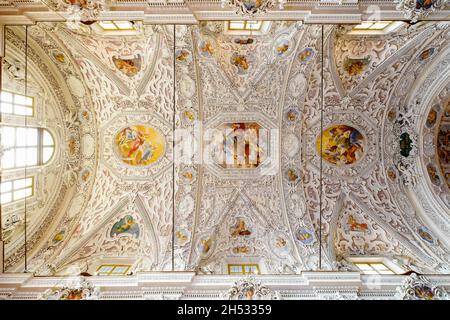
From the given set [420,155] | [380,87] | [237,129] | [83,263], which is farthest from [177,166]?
[420,155]

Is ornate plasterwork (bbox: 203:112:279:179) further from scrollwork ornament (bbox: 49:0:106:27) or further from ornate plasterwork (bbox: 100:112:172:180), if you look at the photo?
scrollwork ornament (bbox: 49:0:106:27)

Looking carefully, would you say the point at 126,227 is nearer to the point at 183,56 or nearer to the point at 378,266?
the point at 183,56

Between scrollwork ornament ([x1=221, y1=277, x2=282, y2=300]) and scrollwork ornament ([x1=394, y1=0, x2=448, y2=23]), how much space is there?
859cm

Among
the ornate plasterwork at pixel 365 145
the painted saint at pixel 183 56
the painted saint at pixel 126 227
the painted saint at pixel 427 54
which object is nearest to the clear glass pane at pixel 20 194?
the painted saint at pixel 126 227

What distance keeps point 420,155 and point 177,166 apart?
9724 mm

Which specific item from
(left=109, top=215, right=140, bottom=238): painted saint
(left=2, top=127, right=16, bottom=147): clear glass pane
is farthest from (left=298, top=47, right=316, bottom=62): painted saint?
(left=2, top=127, right=16, bottom=147): clear glass pane

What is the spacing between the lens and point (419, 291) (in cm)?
805

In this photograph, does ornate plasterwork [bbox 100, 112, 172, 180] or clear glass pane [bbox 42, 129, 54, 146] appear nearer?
clear glass pane [bbox 42, 129, 54, 146]

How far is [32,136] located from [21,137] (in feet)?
1.47

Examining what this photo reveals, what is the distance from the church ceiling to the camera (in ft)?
32.7

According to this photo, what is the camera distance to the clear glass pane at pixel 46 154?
10.0 m

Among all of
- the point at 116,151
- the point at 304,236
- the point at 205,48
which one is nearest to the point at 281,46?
the point at 205,48

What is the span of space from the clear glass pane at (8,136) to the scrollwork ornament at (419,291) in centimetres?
1261

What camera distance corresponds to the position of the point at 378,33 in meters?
9.70
